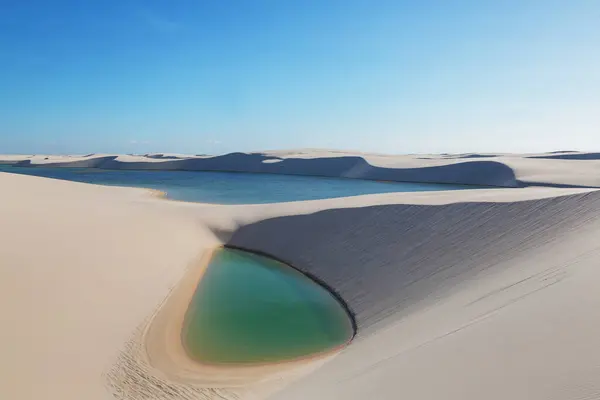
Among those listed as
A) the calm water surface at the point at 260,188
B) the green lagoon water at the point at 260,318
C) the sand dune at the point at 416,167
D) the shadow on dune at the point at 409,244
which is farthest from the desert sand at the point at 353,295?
the sand dune at the point at 416,167

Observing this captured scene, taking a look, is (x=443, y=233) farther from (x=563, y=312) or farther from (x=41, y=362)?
(x=41, y=362)

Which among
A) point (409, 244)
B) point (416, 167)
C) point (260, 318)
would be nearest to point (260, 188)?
point (416, 167)

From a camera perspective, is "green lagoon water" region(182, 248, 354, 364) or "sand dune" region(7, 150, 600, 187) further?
"sand dune" region(7, 150, 600, 187)

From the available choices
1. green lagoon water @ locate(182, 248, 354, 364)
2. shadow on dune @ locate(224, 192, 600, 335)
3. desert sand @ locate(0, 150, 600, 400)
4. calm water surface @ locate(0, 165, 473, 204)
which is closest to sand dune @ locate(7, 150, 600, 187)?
calm water surface @ locate(0, 165, 473, 204)

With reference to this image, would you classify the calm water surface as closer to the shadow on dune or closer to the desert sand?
the desert sand

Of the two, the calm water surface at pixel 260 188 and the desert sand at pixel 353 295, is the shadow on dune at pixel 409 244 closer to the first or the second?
the desert sand at pixel 353 295

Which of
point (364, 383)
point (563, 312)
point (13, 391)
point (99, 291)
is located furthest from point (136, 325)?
point (563, 312)

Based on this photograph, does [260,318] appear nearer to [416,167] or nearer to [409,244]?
[409,244]

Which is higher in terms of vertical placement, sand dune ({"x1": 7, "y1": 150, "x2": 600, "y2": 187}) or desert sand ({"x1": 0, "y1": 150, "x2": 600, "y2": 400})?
sand dune ({"x1": 7, "y1": 150, "x2": 600, "y2": 187})
